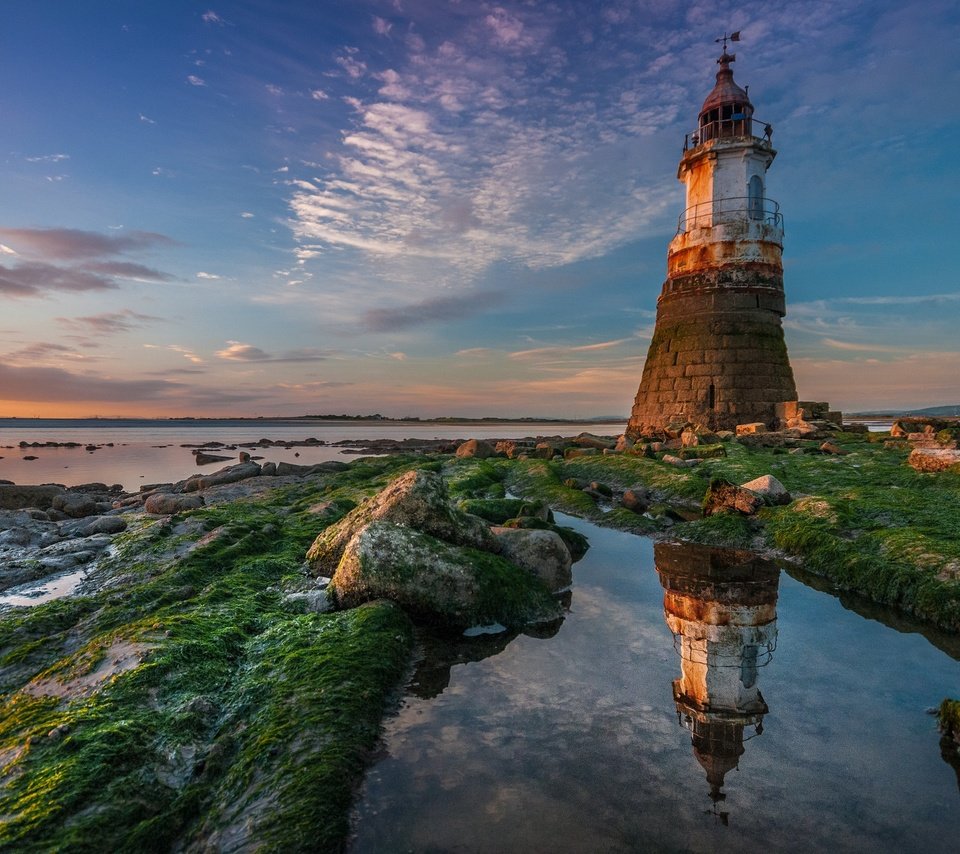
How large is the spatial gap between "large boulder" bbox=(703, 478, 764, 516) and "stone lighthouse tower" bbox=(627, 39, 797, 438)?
13120 millimetres

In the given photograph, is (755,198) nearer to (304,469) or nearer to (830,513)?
(830,513)

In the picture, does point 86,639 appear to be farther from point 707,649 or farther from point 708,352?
point 708,352

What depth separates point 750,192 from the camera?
23375 millimetres

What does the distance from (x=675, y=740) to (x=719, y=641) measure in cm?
195

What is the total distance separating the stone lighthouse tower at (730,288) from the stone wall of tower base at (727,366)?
0.04 metres

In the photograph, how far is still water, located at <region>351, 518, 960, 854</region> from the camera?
3148 millimetres

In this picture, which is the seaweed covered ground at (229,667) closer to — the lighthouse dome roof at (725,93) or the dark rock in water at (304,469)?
the dark rock in water at (304,469)

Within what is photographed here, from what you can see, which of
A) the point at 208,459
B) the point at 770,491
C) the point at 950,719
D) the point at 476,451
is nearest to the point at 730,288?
the point at 476,451

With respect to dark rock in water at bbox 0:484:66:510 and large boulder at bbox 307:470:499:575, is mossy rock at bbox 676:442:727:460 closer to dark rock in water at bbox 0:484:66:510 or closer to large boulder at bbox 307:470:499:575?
large boulder at bbox 307:470:499:575

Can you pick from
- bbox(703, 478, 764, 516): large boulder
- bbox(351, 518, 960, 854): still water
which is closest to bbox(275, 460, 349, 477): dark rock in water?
bbox(703, 478, 764, 516): large boulder

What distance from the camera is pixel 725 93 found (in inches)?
958

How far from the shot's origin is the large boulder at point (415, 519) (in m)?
7.41

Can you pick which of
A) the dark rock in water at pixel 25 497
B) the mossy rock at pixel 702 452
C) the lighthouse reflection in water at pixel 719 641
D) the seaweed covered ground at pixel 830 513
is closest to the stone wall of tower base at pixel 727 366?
the seaweed covered ground at pixel 830 513

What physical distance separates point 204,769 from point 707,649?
438cm
